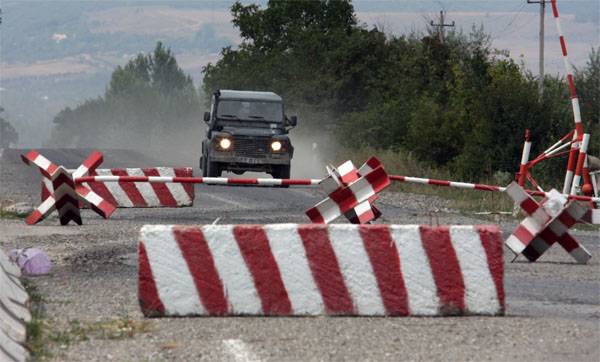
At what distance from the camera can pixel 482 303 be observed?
9.73 meters

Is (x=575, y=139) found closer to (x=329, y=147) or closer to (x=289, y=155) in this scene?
(x=289, y=155)

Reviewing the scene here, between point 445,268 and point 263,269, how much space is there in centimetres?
126

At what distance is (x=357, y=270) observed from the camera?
9719 millimetres

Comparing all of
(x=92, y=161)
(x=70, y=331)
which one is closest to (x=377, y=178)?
(x=92, y=161)

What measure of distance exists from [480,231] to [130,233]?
7.80m

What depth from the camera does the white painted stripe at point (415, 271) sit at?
382 inches

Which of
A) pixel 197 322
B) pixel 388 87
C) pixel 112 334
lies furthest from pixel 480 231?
pixel 388 87

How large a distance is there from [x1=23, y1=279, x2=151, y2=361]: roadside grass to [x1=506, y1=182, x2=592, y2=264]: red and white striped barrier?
16.7ft

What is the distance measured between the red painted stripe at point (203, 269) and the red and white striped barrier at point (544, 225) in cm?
448

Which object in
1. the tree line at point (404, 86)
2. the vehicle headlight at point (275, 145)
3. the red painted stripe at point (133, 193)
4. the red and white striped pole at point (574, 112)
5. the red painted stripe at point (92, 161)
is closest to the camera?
the red and white striped pole at point (574, 112)

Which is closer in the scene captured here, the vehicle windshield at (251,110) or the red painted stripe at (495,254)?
the red painted stripe at (495,254)

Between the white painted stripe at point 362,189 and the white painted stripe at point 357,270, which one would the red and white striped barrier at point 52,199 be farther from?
the white painted stripe at point 357,270

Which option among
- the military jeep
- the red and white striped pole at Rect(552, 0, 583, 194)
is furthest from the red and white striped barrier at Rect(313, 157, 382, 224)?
the military jeep

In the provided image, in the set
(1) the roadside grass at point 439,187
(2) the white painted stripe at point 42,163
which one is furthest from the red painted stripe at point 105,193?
(1) the roadside grass at point 439,187
